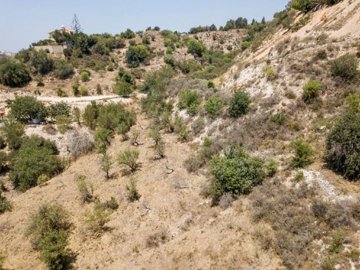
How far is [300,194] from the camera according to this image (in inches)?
720

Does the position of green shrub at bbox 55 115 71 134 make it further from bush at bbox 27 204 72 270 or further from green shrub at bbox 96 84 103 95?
bush at bbox 27 204 72 270

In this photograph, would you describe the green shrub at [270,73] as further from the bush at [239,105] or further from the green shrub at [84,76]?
the green shrub at [84,76]

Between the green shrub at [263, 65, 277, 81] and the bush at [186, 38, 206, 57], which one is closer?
the green shrub at [263, 65, 277, 81]

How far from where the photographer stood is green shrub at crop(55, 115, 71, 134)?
139 ft

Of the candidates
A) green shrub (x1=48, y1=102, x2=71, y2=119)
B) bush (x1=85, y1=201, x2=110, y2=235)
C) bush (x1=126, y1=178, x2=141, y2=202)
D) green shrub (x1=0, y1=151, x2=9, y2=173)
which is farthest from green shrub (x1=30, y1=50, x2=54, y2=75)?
bush (x1=85, y1=201, x2=110, y2=235)

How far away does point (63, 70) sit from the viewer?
72.0 m

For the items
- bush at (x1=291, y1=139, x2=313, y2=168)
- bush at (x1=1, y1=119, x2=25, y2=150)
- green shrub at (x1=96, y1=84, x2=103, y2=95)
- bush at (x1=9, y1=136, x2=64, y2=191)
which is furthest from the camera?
green shrub at (x1=96, y1=84, x2=103, y2=95)

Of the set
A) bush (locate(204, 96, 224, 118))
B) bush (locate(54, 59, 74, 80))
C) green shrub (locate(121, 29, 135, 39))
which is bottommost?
bush (locate(204, 96, 224, 118))

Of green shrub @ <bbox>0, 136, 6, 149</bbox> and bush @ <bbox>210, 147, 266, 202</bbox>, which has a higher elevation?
green shrub @ <bbox>0, 136, 6, 149</bbox>

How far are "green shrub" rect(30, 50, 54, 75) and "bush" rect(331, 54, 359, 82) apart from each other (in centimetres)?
6388

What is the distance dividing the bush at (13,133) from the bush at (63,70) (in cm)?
3134

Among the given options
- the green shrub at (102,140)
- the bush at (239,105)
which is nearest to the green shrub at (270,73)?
the bush at (239,105)

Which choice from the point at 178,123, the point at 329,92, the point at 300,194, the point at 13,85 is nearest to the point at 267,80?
the point at 329,92

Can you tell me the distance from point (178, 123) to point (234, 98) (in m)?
8.11
